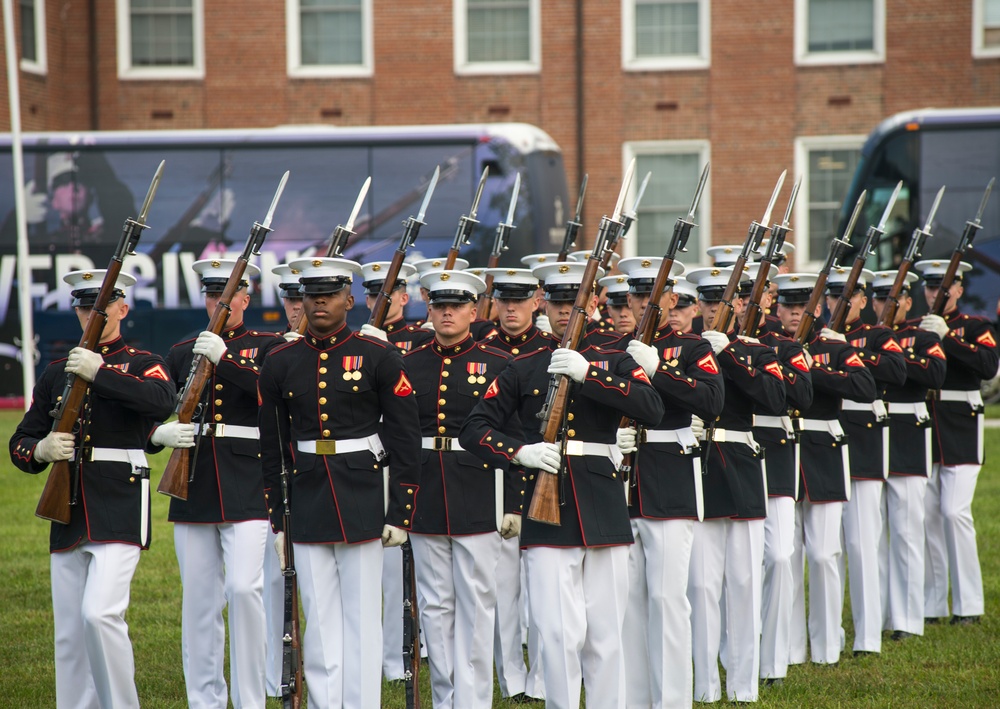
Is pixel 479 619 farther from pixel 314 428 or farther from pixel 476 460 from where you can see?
pixel 314 428

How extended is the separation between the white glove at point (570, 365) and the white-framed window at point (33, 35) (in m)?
19.6

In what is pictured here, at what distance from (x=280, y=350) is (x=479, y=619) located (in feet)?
5.55

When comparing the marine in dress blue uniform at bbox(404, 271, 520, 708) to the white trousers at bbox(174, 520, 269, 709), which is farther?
the marine in dress blue uniform at bbox(404, 271, 520, 708)

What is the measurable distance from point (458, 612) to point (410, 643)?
580 millimetres

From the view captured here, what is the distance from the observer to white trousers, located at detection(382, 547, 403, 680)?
7.76m

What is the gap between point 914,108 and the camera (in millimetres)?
22953

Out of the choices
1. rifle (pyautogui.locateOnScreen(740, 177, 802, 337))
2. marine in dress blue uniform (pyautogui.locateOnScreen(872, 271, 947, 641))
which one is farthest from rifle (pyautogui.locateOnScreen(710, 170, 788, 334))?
marine in dress blue uniform (pyautogui.locateOnScreen(872, 271, 947, 641))

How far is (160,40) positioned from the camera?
2402cm

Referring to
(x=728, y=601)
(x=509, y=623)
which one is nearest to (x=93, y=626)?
(x=509, y=623)

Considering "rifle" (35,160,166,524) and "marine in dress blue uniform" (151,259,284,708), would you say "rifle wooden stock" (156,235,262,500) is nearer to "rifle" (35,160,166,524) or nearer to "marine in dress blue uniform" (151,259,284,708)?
"marine in dress blue uniform" (151,259,284,708)

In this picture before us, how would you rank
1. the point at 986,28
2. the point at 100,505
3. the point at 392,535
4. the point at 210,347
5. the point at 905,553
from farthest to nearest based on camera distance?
the point at 986,28 → the point at 905,553 → the point at 210,347 → the point at 100,505 → the point at 392,535

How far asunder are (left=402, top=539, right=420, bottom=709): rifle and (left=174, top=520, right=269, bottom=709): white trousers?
2.32 ft

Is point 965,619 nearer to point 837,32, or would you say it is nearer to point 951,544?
point 951,544

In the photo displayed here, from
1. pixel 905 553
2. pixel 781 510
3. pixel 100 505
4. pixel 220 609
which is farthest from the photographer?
pixel 905 553
